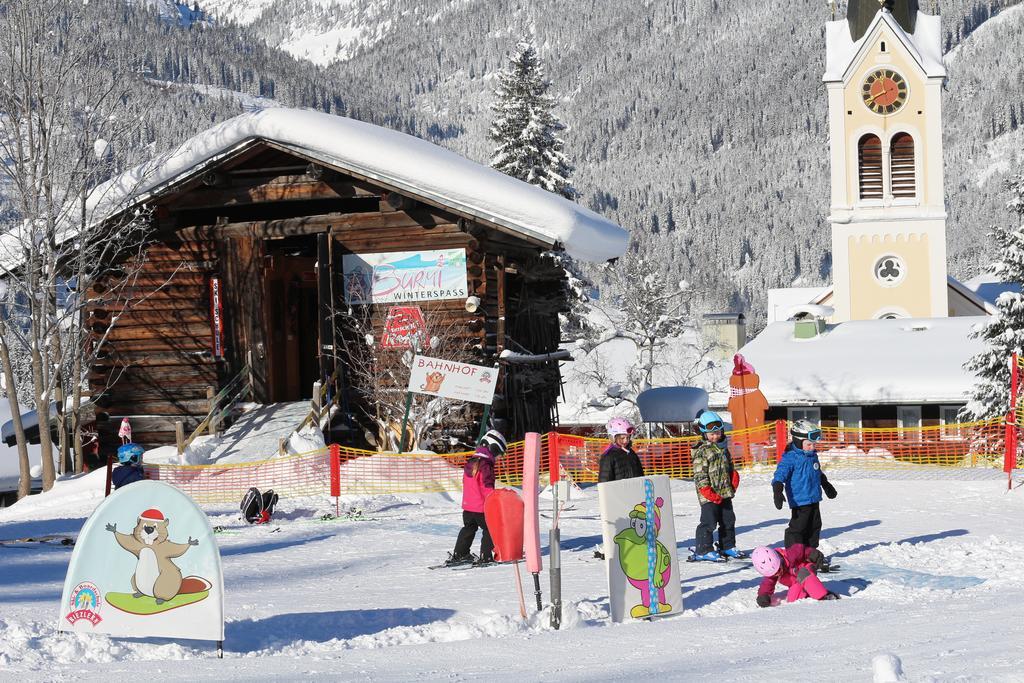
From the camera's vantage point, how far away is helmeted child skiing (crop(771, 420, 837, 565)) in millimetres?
11625

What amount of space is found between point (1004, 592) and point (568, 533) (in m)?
5.64

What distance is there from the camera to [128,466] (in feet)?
45.0

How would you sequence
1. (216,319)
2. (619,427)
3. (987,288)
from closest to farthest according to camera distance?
(619,427)
(216,319)
(987,288)

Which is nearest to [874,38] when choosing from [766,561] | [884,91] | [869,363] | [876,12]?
[876,12]

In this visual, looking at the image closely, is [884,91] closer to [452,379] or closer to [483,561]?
[452,379]

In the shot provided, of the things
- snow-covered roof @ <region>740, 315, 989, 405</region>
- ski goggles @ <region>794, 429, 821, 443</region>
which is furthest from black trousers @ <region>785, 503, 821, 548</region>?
snow-covered roof @ <region>740, 315, 989, 405</region>

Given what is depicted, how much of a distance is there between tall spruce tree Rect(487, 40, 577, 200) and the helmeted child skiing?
1202 inches

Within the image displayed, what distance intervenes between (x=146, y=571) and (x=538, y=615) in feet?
9.81

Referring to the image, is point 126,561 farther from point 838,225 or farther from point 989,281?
point 989,281

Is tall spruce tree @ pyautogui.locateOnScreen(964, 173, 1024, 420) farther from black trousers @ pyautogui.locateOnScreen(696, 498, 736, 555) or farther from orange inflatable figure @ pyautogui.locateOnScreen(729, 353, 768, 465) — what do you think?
black trousers @ pyautogui.locateOnScreen(696, 498, 736, 555)

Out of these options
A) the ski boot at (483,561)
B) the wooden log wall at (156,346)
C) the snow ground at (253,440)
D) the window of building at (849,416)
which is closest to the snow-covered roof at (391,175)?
the wooden log wall at (156,346)

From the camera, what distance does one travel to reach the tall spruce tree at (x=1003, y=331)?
32062 millimetres

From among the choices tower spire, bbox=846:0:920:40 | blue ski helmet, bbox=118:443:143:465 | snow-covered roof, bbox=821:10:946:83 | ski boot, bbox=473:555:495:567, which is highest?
tower spire, bbox=846:0:920:40

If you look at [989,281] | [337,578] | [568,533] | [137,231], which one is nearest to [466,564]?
[337,578]
